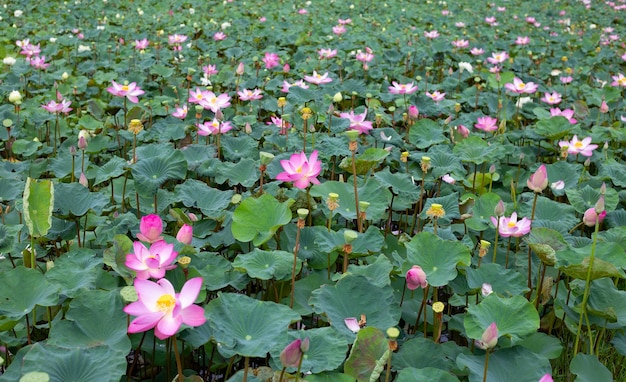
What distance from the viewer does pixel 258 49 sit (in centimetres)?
438

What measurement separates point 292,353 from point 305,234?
0.63 m

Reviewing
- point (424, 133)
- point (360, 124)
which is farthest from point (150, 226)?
point (424, 133)

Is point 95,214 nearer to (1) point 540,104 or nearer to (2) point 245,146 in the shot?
(2) point 245,146

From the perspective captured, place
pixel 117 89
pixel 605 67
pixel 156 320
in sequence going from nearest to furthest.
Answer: pixel 156 320
pixel 117 89
pixel 605 67

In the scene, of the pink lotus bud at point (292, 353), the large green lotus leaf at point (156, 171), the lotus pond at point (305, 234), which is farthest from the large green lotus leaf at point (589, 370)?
the large green lotus leaf at point (156, 171)

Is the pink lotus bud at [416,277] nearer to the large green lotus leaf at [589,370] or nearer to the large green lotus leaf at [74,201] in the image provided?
the large green lotus leaf at [589,370]

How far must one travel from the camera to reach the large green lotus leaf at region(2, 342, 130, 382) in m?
1.00

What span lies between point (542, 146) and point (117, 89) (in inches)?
68.0

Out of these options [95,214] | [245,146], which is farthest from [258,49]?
[95,214]

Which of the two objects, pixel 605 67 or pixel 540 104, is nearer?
pixel 540 104

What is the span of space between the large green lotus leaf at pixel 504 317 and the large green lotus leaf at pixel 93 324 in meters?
0.66

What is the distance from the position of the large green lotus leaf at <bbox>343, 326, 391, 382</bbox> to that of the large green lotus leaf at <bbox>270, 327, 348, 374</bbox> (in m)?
0.02

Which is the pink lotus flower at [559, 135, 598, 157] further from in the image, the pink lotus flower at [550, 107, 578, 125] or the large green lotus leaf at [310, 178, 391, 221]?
the large green lotus leaf at [310, 178, 391, 221]

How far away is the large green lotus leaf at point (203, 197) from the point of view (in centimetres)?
175
